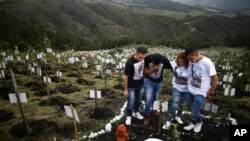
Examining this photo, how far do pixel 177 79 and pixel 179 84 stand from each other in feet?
0.47

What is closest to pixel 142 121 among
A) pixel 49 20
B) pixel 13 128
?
pixel 13 128

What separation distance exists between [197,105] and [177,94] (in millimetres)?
612

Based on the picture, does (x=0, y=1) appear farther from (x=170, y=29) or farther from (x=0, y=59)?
(x=0, y=59)

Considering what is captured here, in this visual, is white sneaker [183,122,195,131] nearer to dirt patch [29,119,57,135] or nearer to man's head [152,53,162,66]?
man's head [152,53,162,66]

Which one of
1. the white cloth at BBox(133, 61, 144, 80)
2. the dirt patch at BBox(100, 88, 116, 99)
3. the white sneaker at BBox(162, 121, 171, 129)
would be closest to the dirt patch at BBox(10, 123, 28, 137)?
the white cloth at BBox(133, 61, 144, 80)

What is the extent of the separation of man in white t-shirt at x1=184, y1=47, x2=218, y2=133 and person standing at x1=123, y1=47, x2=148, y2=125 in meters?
1.22

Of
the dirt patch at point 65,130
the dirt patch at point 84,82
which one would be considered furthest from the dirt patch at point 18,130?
the dirt patch at point 84,82

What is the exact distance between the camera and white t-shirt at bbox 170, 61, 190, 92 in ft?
22.8

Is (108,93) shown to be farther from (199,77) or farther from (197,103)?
(199,77)

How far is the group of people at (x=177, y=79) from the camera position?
21.4 ft

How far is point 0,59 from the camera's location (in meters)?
14.1

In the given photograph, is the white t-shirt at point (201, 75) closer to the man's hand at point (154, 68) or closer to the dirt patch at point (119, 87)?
the man's hand at point (154, 68)

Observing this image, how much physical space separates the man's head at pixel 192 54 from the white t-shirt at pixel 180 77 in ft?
1.67

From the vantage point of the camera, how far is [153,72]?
23.9 ft
